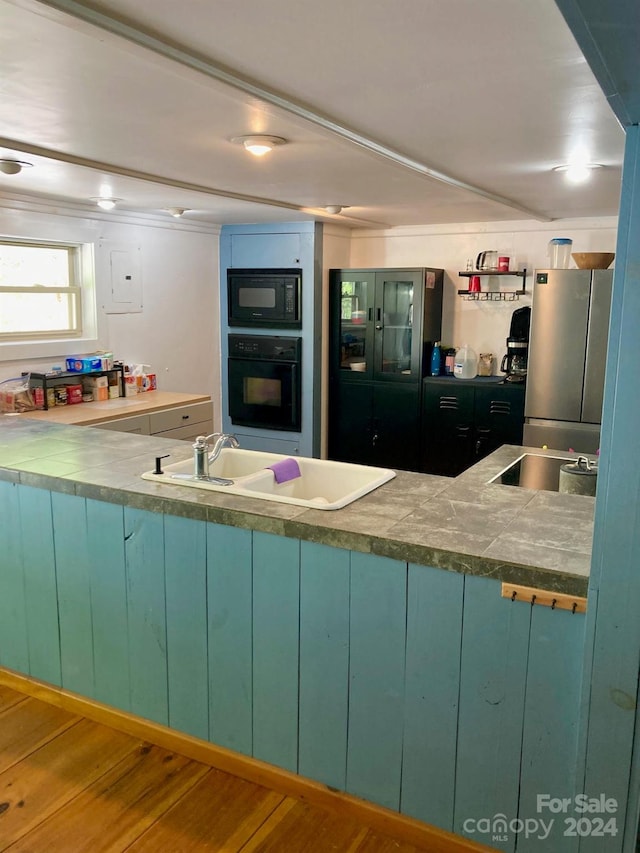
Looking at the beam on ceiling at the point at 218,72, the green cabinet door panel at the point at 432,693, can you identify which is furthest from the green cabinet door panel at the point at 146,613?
the beam on ceiling at the point at 218,72

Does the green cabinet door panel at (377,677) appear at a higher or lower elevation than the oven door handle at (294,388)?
lower

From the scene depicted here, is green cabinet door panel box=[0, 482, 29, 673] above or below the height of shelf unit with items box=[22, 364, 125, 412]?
below

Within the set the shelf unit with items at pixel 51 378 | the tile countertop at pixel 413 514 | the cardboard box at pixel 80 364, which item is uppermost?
the cardboard box at pixel 80 364

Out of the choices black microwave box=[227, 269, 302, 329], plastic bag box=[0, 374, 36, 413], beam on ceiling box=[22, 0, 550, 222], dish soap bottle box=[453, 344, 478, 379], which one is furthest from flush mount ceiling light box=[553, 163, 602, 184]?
plastic bag box=[0, 374, 36, 413]

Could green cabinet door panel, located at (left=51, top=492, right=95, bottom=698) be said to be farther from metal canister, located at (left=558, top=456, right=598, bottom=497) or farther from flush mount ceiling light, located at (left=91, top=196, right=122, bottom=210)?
flush mount ceiling light, located at (left=91, top=196, right=122, bottom=210)

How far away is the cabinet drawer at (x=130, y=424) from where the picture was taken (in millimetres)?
3978

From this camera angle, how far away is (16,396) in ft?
13.2

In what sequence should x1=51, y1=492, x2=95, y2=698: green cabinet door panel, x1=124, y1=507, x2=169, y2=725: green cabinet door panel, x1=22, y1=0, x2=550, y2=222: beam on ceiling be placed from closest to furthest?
x1=22, y1=0, x2=550, y2=222: beam on ceiling, x1=124, y1=507, x2=169, y2=725: green cabinet door panel, x1=51, y1=492, x2=95, y2=698: green cabinet door panel

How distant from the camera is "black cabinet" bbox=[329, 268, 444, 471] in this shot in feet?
17.3

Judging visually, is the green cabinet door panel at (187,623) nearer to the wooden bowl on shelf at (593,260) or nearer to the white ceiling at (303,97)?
the white ceiling at (303,97)

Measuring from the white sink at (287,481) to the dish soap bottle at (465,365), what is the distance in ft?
9.10

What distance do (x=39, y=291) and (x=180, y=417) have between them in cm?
115

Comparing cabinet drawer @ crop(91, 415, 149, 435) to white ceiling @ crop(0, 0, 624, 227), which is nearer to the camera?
white ceiling @ crop(0, 0, 624, 227)

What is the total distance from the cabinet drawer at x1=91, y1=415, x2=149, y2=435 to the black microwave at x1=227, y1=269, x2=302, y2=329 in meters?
1.60
